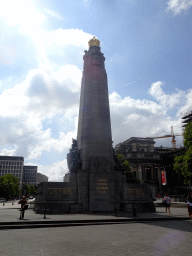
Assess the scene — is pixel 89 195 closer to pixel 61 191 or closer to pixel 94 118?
pixel 61 191

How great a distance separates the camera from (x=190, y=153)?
32625 mm

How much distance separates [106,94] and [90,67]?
372 cm

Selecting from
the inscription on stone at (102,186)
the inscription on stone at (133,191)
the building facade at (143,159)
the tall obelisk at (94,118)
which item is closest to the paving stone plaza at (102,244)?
the inscription on stone at (102,186)

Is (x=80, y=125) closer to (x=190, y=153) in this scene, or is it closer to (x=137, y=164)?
(x=190, y=153)

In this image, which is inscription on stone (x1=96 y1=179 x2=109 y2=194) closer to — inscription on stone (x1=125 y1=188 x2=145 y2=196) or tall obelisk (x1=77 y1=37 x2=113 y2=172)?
tall obelisk (x1=77 y1=37 x2=113 y2=172)

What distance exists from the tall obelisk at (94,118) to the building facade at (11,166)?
150m

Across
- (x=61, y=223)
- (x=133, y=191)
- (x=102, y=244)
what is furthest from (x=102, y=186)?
(x=102, y=244)

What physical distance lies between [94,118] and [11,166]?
502ft

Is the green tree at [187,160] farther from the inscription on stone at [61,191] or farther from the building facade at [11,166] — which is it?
the building facade at [11,166]

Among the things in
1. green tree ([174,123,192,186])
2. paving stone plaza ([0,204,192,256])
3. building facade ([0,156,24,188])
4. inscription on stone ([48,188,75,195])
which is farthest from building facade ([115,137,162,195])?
building facade ([0,156,24,188])

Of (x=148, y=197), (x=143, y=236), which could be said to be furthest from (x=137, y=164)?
(x=143, y=236)

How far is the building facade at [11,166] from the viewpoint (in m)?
159

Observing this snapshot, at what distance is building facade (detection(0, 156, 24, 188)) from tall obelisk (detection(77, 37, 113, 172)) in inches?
5915

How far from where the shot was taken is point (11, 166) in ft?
528
